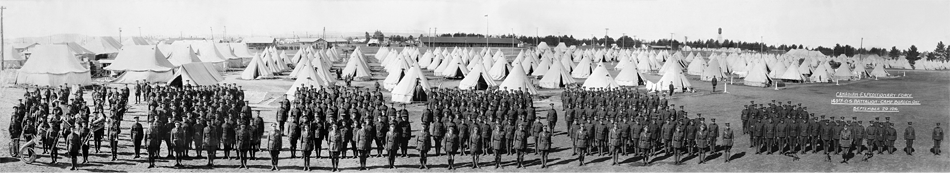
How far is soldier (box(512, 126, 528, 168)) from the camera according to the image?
13.7m

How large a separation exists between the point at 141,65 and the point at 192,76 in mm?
6747

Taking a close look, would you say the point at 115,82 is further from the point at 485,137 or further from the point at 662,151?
the point at 662,151

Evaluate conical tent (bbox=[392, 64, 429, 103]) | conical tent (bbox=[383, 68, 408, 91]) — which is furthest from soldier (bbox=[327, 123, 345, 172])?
conical tent (bbox=[383, 68, 408, 91])

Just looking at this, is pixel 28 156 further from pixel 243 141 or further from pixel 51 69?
pixel 51 69

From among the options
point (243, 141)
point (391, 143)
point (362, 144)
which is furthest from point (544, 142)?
point (243, 141)

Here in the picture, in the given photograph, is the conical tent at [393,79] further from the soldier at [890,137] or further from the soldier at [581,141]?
the soldier at [890,137]

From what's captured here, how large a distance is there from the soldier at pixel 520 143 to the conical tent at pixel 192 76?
20071 mm

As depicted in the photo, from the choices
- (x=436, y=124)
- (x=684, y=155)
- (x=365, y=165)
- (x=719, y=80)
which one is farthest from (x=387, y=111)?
(x=719, y=80)

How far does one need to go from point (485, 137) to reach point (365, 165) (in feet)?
8.86

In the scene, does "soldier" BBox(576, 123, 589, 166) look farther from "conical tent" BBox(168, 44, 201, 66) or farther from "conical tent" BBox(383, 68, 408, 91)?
"conical tent" BBox(168, 44, 201, 66)

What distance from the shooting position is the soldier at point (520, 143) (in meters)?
13.7

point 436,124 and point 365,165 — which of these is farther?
point 436,124

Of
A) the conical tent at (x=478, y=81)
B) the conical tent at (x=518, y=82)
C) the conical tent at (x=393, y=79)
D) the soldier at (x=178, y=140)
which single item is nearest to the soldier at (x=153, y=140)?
the soldier at (x=178, y=140)

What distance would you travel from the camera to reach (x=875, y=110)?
68.4 feet
